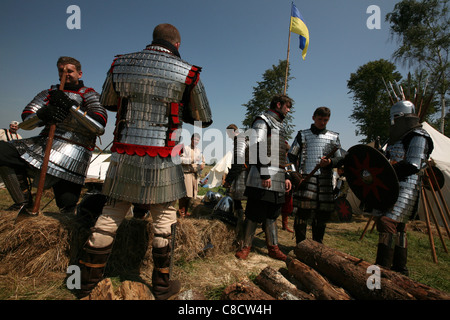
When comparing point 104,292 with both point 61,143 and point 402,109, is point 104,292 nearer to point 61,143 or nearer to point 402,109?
point 61,143

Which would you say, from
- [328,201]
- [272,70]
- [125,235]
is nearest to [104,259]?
[125,235]

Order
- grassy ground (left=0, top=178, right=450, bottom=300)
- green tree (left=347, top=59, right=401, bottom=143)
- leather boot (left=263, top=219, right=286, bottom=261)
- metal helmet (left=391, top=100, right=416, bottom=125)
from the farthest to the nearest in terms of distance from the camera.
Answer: green tree (left=347, top=59, right=401, bottom=143) < leather boot (left=263, top=219, right=286, bottom=261) < metal helmet (left=391, top=100, right=416, bottom=125) < grassy ground (left=0, top=178, right=450, bottom=300)

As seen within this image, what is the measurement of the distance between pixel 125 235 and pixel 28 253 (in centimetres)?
85

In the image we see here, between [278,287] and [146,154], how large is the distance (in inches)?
62.7

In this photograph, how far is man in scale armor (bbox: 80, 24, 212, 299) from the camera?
181 cm

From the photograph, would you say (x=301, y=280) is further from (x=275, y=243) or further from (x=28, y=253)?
(x=28, y=253)

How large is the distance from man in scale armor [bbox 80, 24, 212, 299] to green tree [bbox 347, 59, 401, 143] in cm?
2223

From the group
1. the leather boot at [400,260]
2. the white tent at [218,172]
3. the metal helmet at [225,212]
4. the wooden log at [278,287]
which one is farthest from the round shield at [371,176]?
the white tent at [218,172]

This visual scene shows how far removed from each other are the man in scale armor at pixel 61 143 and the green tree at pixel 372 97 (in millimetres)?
22398

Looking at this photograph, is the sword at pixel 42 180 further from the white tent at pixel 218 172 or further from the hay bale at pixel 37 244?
the white tent at pixel 218 172

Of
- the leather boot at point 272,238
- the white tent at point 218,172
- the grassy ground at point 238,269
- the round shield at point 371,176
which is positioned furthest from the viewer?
the white tent at point 218,172

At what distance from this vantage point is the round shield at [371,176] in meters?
2.36

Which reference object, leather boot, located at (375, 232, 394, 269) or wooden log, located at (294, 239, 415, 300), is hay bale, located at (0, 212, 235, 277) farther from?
leather boot, located at (375, 232, 394, 269)

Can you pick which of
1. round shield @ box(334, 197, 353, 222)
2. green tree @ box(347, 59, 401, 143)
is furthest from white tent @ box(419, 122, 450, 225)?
green tree @ box(347, 59, 401, 143)
